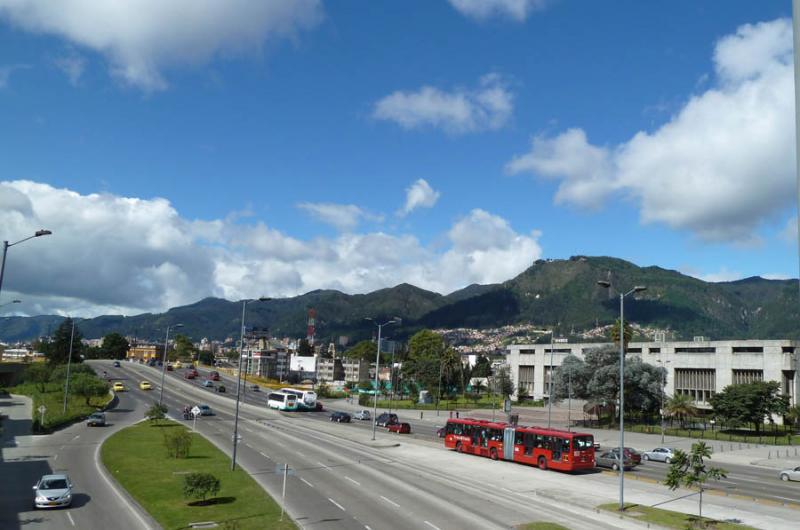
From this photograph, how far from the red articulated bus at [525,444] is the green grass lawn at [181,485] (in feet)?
68.0

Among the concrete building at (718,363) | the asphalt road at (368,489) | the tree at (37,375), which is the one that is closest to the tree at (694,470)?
the asphalt road at (368,489)

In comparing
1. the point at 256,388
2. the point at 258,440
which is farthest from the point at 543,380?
the point at 258,440

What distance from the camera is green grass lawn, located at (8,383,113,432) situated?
195ft

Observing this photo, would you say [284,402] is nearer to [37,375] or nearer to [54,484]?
[37,375]

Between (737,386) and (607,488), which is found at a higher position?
(737,386)

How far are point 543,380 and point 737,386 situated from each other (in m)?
51.1

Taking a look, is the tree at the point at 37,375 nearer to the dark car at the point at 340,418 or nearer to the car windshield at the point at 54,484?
the dark car at the point at 340,418

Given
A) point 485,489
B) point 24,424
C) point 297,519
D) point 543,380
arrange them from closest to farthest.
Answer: point 297,519
point 485,489
point 24,424
point 543,380

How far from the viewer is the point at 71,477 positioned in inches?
1364

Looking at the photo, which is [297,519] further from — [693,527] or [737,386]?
[737,386]

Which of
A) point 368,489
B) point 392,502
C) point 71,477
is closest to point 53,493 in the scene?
point 71,477

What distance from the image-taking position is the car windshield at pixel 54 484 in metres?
28.0

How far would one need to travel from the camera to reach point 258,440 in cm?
5516

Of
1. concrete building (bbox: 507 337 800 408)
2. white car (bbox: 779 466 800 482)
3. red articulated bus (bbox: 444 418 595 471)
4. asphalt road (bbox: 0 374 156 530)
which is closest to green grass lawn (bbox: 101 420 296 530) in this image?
asphalt road (bbox: 0 374 156 530)
